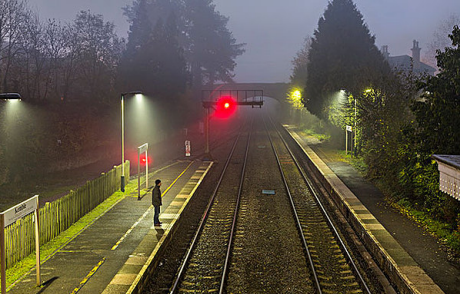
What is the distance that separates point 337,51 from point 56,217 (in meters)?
36.7

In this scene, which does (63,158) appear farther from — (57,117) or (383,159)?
(383,159)

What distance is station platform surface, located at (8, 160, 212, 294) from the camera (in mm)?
9648

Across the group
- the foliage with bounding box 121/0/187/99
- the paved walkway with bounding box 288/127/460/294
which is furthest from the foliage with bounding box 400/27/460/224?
the foliage with bounding box 121/0/187/99

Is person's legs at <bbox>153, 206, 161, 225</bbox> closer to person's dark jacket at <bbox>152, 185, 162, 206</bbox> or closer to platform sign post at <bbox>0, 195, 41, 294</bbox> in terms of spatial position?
person's dark jacket at <bbox>152, 185, 162, 206</bbox>

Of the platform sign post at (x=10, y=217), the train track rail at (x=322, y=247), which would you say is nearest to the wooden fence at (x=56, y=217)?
the platform sign post at (x=10, y=217)

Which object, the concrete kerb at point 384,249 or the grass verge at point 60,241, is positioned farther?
the grass verge at point 60,241

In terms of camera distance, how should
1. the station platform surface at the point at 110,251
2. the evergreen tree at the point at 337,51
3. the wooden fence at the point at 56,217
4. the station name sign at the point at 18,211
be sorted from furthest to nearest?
the evergreen tree at the point at 337,51, the wooden fence at the point at 56,217, the station platform surface at the point at 110,251, the station name sign at the point at 18,211

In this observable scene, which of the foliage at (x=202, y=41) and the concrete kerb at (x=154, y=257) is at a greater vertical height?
the foliage at (x=202, y=41)

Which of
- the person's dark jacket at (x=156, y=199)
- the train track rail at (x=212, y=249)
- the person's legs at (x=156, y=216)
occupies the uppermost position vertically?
the person's dark jacket at (x=156, y=199)

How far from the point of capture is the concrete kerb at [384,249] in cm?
982

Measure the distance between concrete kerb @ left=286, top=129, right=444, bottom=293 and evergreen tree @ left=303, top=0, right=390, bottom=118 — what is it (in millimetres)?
23401

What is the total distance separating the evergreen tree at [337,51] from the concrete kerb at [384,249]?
23.4 metres

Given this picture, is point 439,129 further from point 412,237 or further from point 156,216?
point 156,216

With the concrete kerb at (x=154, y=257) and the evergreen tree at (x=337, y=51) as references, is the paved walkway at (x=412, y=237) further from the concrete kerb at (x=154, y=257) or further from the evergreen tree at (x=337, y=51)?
the evergreen tree at (x=337, y=51)
